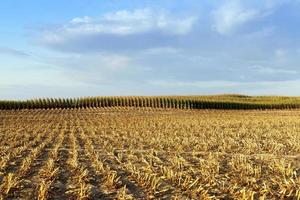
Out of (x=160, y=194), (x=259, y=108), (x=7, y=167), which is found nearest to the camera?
(x=160, y=194)

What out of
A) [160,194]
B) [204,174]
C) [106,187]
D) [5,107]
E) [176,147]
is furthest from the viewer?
[5,107]

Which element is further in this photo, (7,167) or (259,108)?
(259,108)

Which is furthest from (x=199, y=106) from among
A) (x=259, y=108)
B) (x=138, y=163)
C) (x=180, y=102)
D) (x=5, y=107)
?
(x=138, y=163)

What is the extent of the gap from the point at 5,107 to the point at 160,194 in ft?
160

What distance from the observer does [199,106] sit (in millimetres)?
58812

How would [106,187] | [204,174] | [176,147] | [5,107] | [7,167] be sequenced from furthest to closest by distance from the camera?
[5,107] → [176,147] → [7,167] → [204,174] → [106,187]

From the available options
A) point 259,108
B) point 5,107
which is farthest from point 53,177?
point 259,108

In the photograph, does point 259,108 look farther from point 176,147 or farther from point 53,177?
point 53,177

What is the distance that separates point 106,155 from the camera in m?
15.5

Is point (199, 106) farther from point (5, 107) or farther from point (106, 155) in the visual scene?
point (106, 155)

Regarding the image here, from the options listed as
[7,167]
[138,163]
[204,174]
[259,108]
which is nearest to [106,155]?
[138,163]

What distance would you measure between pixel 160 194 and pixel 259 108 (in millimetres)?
54918

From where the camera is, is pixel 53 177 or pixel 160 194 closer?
pixel 160 194

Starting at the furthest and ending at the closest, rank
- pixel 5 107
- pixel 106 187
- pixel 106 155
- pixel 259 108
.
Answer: pixel 259 108 → pixel 5 107 → pixel 106 155 → pixel 106 187
